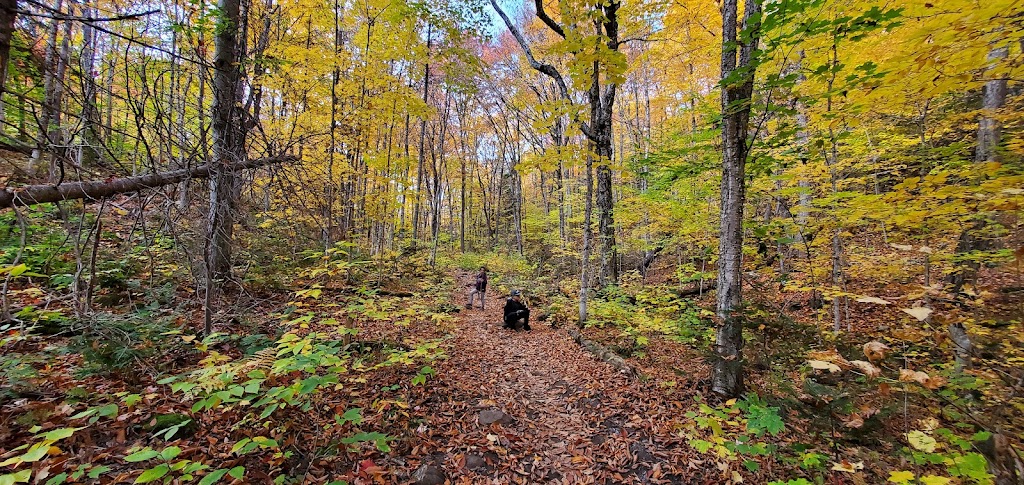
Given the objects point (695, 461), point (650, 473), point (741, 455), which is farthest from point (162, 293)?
point (741, 455)

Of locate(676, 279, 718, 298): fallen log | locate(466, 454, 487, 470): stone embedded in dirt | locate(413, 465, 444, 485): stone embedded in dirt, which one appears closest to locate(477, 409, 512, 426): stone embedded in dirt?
locate(466, 454, 487, 470): stone embedded in dirt

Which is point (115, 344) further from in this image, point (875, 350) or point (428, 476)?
point (875, 350)

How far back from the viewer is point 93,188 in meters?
3.21

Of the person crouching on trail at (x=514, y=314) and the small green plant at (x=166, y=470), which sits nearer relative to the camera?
the small green plant at (x=166, y=470)

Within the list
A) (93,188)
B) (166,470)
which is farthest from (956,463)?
(93,188)

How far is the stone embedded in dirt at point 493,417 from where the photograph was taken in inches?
184

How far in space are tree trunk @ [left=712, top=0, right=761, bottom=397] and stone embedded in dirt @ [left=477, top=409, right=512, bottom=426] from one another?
2.77m

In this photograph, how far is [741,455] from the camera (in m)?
3.65

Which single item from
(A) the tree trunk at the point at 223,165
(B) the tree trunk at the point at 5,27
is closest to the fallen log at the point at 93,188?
(A) the tree trunk at the point at 223,165

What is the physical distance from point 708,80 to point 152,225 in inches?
760

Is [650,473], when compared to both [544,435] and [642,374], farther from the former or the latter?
[642,374]

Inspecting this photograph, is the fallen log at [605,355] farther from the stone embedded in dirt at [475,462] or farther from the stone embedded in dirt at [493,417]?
the stone embedded in dirt at [475,462]

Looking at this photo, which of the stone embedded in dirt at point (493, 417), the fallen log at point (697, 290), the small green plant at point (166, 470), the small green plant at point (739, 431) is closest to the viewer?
the small green plant at point (166, 470)

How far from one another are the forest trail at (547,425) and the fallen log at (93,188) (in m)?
3.77
